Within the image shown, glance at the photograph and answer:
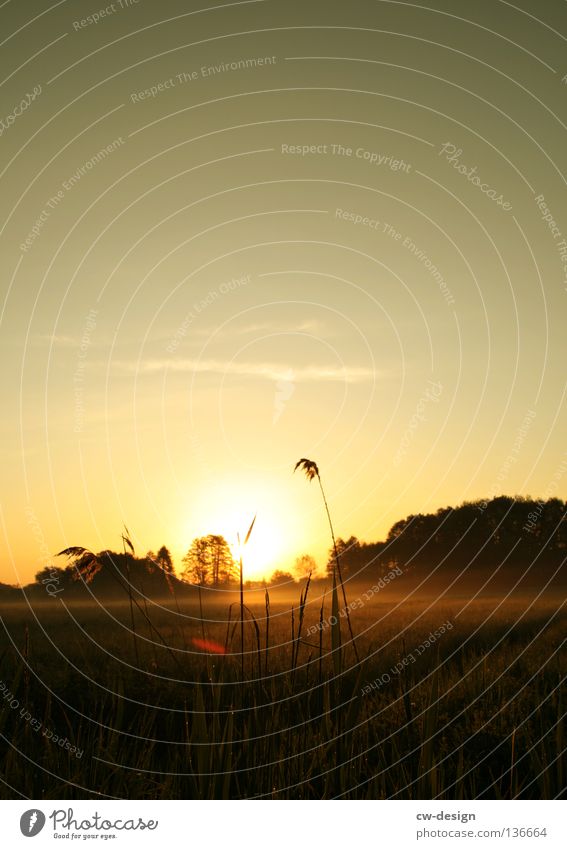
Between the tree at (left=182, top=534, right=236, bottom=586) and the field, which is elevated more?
the tree at (left=182, top=534, right=236, bottom=586)

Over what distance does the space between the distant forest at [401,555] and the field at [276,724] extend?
567 millimetres

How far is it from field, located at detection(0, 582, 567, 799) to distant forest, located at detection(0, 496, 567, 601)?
57cm

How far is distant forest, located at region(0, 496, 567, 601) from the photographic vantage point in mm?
7750

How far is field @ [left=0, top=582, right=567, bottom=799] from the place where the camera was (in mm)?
6230

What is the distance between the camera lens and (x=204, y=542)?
952 cm

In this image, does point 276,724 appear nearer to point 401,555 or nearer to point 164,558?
point 164,558

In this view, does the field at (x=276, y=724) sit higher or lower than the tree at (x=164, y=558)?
lower

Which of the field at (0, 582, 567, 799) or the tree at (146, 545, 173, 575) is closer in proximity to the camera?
the field at (0, 582, 567, 799)

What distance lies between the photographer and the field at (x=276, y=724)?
623cm

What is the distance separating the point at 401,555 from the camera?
1906cm

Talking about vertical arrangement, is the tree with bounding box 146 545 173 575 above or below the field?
above

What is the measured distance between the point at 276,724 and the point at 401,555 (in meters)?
12.9
